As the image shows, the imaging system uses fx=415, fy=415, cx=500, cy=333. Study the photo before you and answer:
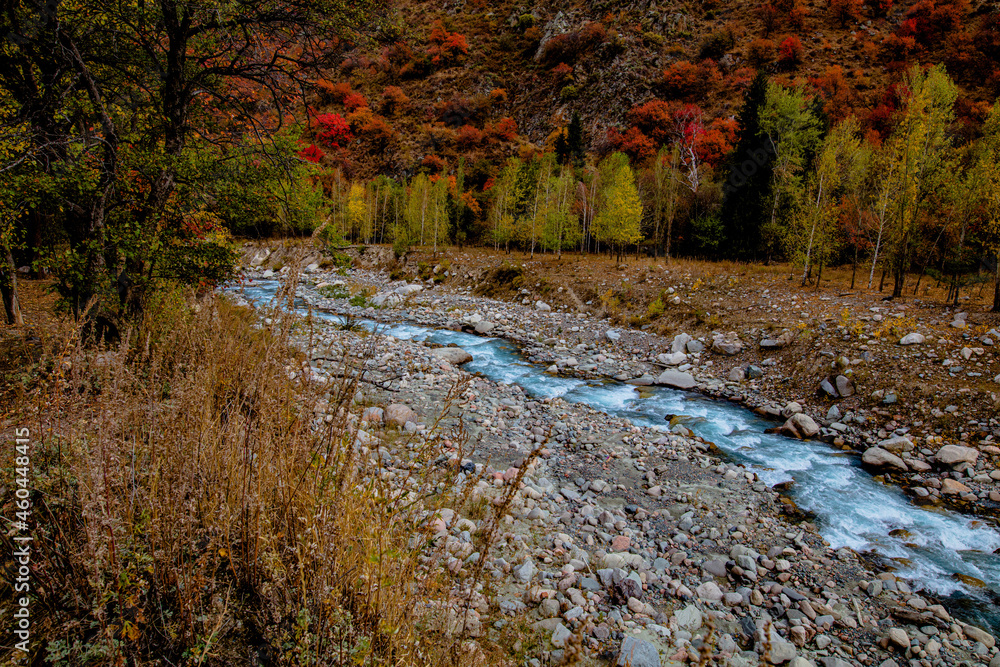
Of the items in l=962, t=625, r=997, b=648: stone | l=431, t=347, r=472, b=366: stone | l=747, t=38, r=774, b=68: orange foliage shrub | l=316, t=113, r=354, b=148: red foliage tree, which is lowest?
l=962, t=625, r=997, b=648: stone

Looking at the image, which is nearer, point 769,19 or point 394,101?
point 769,19

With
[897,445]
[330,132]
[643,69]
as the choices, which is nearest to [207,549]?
[330,132]

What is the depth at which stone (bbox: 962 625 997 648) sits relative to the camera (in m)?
4.52

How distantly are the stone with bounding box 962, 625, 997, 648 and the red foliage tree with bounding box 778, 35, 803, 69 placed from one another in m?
72.8

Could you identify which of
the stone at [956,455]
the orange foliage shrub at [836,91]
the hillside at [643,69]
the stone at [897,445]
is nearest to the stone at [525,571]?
the stone at [897,445]

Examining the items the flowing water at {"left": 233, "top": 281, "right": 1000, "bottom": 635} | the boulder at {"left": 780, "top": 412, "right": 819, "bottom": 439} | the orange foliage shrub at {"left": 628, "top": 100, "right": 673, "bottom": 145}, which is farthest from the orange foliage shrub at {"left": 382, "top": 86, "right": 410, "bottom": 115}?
the boulder at {"left": 780, "top": 412, "right": 819, "bottom": 439}

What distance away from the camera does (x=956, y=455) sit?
8.41 meters

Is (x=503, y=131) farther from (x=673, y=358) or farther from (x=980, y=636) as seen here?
(x=980, y=636)

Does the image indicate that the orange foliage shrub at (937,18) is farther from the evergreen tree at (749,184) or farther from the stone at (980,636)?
the stone at (980,636)

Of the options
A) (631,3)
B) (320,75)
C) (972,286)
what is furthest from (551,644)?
(631,3)

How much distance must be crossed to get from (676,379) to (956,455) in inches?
243

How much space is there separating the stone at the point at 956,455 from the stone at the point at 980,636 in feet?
17.0

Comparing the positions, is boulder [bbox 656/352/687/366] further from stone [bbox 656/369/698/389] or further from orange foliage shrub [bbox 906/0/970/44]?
orange foliage shrub [bbox 906/0/970/44]

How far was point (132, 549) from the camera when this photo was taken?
202cm
